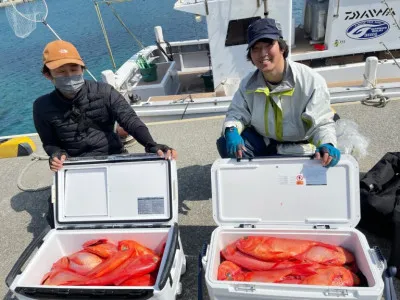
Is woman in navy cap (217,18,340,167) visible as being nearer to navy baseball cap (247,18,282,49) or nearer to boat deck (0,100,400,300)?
navy baseball cap (247,18,282,49)

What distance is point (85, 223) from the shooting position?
2.33 meters

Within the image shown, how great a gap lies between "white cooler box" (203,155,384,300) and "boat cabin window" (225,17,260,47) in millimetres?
4083

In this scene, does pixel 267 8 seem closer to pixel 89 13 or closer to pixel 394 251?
pixel 394 251

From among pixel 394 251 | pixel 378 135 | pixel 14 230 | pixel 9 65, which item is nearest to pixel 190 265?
pixel 394 251

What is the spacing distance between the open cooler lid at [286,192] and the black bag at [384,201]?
1.48ft

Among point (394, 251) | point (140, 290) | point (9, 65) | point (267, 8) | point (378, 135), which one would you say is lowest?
point (9, 65)

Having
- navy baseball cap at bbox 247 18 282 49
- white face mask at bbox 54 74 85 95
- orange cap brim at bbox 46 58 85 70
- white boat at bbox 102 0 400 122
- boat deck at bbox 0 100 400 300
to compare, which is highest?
navy baseball cap at bbox 247 18 282 49

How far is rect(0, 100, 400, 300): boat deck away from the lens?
293 centimetres

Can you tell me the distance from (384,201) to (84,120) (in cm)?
252

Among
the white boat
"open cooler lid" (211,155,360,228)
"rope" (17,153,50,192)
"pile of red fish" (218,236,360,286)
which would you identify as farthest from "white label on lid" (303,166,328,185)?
"rope" (17,153,50,192)

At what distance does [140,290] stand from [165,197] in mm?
725

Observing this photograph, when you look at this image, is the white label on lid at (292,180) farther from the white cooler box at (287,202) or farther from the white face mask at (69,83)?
the white face mask at (69,83)

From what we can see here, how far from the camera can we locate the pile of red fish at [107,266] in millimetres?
1908

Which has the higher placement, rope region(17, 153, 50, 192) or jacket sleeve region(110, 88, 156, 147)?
jacket sleeve region(110, 88, 156, 147)
